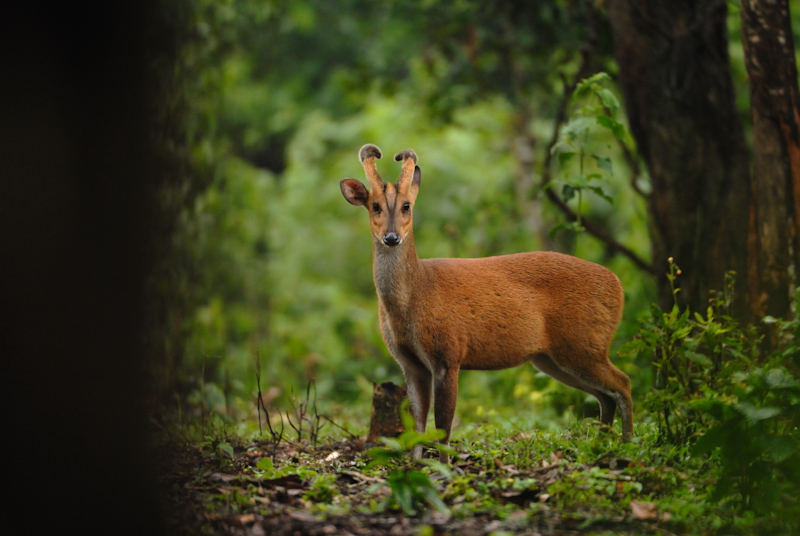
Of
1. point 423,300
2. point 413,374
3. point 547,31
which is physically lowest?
point 413,374

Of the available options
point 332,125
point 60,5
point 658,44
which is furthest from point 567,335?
point 332,125

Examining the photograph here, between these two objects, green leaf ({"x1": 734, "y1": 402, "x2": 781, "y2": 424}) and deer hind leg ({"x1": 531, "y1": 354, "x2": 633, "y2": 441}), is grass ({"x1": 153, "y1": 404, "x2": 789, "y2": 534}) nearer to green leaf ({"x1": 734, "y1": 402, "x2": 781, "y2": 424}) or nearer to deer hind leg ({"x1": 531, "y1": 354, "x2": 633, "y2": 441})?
deer hind leg ({"x1": 531, "y1": 354, "x2": 633, "y2": 441})

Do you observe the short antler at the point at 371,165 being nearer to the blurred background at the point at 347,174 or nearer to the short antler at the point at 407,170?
the short antler at the point at 407,170

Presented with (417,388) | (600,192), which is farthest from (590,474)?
(600,192)

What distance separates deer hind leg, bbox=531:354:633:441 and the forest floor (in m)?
0.33

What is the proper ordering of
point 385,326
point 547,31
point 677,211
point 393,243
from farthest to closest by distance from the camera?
point 547,31 < point 677,211 < point 385,326 < point 393,243

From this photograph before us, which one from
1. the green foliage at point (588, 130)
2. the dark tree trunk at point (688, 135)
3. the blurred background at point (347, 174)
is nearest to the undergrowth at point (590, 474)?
the blurred background at point (347, 174)

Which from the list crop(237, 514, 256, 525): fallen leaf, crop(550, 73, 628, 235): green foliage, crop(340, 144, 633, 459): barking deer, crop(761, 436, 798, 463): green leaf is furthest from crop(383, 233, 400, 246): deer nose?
crop(761, 436, 798, 463): green leaf

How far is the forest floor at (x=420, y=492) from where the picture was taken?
374 centimetres

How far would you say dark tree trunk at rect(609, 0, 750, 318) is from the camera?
6793 millimetres

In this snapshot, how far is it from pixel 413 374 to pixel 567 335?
99 centimetres

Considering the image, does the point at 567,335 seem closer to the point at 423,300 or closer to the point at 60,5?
the point at 423,300

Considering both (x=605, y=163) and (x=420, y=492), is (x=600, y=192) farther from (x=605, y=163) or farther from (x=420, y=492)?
(x=420, y=492)

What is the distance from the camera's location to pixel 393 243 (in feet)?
16.3
